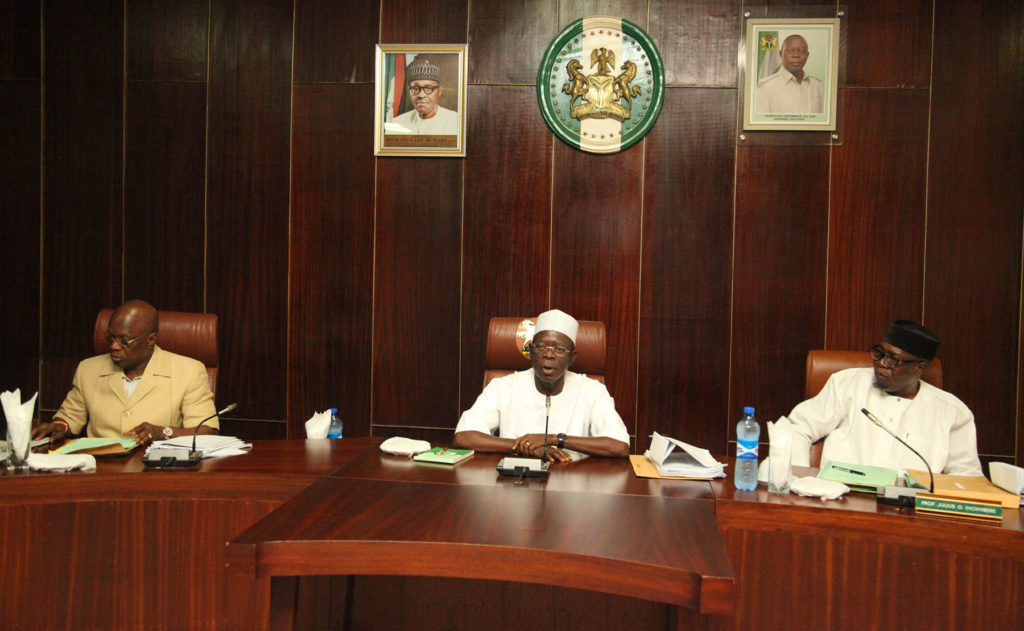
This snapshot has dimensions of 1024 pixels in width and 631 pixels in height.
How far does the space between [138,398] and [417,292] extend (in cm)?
146

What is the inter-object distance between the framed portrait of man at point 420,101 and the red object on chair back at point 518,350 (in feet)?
3.96

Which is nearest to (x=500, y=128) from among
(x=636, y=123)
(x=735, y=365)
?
(x=636, y=123)

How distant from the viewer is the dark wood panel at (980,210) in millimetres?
3375

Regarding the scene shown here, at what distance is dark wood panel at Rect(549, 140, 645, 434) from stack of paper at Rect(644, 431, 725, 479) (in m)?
1.41

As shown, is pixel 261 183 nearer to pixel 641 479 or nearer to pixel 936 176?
pixel 641 479

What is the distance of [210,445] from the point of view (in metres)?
2.26

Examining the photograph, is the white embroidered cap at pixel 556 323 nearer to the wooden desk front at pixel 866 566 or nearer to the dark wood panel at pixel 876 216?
the wooden desk front at pixel 866 566

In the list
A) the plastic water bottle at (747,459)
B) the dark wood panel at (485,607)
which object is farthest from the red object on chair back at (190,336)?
the plastic water bottle at (747,459)

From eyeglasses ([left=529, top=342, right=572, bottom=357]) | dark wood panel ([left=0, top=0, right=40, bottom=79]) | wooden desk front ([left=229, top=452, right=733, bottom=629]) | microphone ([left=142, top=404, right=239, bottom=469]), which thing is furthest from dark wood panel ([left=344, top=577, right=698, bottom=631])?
dark wood panel ([left=0, top=0, right=40, bottom=79])

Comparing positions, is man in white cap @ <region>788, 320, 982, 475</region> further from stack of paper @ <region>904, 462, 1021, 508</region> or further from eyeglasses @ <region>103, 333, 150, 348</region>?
eyeglasses @ <region>103, 333, 150, 348</region>

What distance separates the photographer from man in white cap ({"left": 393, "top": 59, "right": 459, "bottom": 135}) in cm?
362

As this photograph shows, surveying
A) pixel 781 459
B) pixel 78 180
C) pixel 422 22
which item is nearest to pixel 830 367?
pixel 781 459

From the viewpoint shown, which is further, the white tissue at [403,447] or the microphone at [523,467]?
the white tissue at [403,447]

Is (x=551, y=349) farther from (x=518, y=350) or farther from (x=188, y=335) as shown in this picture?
(x=188, y=335)
